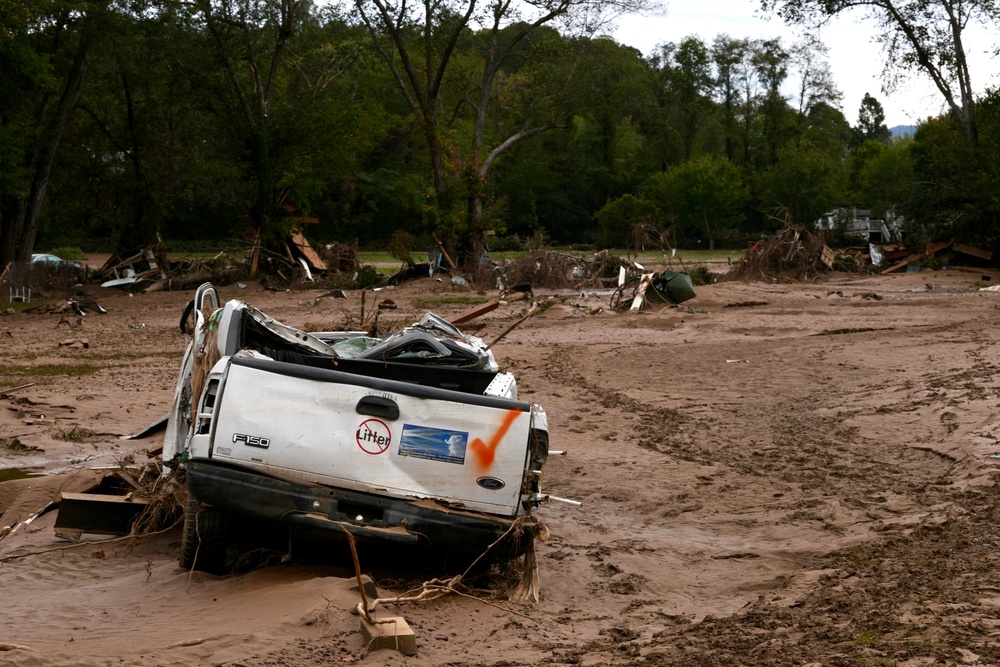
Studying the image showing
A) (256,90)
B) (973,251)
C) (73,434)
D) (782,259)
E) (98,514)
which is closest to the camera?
(98,514)

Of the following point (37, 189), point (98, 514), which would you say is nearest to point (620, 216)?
point (37, 189)

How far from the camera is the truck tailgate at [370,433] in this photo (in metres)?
5.89

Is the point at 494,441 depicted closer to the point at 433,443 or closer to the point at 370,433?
the point at 433,443

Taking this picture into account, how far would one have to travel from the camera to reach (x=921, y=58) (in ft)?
144

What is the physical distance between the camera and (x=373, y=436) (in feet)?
19.6

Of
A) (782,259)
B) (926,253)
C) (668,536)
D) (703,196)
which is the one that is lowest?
(668,536)

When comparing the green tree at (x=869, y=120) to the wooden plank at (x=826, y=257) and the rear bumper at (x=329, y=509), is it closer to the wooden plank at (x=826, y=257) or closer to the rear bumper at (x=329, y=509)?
the wooden plank at (x=826, y=257)

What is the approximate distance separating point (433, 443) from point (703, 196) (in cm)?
6220

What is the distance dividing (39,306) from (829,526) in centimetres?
2396

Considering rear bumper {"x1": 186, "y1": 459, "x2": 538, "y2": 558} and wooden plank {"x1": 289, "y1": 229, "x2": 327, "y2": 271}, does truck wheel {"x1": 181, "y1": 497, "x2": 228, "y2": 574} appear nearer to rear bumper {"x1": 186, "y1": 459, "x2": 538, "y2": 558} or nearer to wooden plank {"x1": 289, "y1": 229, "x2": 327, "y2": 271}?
rear bumper {"x1": 186, "y1": 459, "x2": 538, "y2": 558}

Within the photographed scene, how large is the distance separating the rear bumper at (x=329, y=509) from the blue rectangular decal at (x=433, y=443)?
26 centimetres

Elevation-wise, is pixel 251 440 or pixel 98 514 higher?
pixel 251 440

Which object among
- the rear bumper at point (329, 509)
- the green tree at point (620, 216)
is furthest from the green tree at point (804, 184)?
the rear bumper at point (329, 509)

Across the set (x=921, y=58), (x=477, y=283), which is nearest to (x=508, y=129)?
(x=921, y=58)
